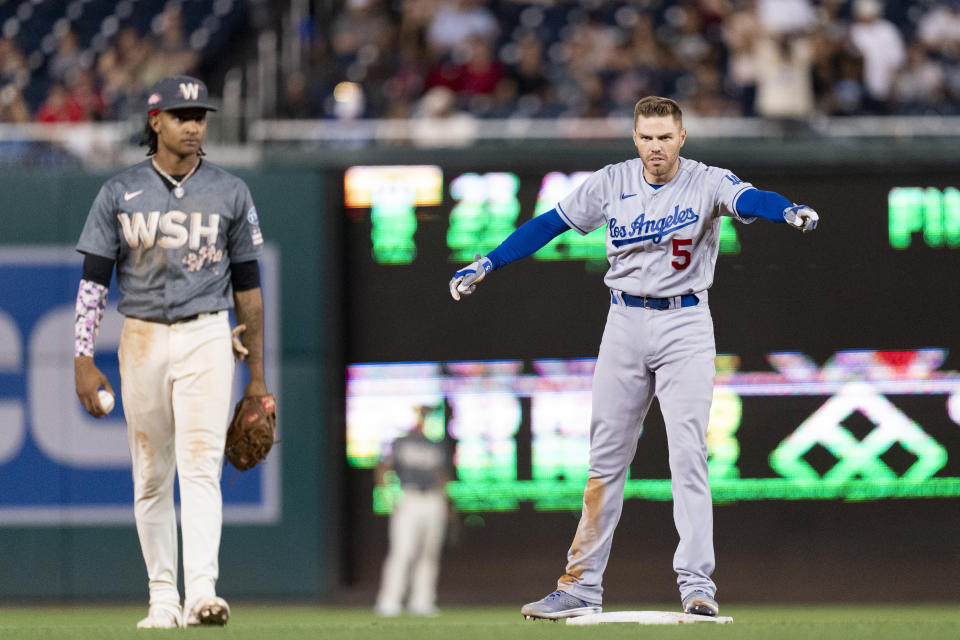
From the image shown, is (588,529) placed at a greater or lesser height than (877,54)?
lesser

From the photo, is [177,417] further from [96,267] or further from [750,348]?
[750,348]

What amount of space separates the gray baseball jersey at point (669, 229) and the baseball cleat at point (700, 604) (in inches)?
41.2

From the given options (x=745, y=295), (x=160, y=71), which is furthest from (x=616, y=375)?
(x=160, y=71)

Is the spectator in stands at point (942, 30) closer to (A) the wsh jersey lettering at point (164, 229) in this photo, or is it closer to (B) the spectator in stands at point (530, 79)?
(B) the spectator in stands at point (530, 79)

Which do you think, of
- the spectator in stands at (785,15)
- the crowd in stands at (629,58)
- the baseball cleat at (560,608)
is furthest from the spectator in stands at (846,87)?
the baseball cleat at (560,608)

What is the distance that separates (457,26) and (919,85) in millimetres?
Answer: 3491

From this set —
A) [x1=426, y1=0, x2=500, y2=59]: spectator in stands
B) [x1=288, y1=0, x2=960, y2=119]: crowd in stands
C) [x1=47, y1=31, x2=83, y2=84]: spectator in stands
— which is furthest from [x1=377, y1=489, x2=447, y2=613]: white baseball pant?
[x1=47, y1=31, x2=83, y2=84]: spectator in stands

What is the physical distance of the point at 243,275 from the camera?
579cm

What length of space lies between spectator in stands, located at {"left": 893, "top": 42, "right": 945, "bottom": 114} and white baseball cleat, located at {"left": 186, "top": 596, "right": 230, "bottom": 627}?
21.7 feet

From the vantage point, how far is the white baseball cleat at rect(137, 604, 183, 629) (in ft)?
17.8

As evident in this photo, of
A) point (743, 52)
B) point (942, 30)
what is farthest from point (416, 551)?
point (942, 30)

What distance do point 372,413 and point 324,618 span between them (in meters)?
1.32

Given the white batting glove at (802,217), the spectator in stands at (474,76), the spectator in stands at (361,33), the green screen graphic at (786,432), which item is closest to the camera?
the white batting glove at (802,217)

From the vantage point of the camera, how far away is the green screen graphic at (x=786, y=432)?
355 inches
